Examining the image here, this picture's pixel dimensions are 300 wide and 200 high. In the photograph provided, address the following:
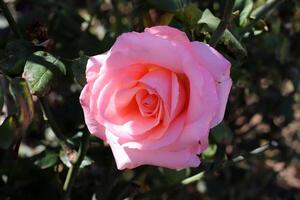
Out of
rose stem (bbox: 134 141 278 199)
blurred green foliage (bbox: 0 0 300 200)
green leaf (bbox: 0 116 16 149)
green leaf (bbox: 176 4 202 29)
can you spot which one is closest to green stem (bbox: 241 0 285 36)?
blurred green foliage (bbox: 0 0 300 200)

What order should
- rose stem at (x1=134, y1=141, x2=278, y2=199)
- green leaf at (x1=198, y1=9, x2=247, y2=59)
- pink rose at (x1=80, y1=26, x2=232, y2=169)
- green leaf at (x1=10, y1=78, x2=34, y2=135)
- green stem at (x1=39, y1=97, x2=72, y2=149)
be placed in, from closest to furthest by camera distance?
1. pink rose at (x1=80, y1=26, x2=232, y2=169)
2. green leaf at (x1=10, y1=78, x2=34, y2=135)
3. green leaf at (x1=198, y1=9, x2=247, y2=59)
4. green stem at (x1=39, y1=97, x2=72, y2=149)
5. rose stem at (x1=134, y1=141, x2=278, y2=199)

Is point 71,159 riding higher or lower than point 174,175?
higher

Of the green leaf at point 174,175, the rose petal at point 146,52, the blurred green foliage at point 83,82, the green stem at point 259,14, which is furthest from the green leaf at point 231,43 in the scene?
the green leaf at point 174,175

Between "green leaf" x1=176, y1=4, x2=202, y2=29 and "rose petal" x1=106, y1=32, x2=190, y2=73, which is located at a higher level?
"rose petal" x1=106, y1=32, x2=190, y2=73

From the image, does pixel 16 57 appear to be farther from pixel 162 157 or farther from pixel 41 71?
pixel 162 157

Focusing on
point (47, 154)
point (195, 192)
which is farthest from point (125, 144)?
point (195, 192)

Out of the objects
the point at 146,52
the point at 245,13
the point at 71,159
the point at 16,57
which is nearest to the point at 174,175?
the point at 71,159

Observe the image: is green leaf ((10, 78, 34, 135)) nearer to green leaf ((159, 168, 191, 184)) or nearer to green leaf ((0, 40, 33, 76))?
green leaf ((0, 40, 33, 76))
